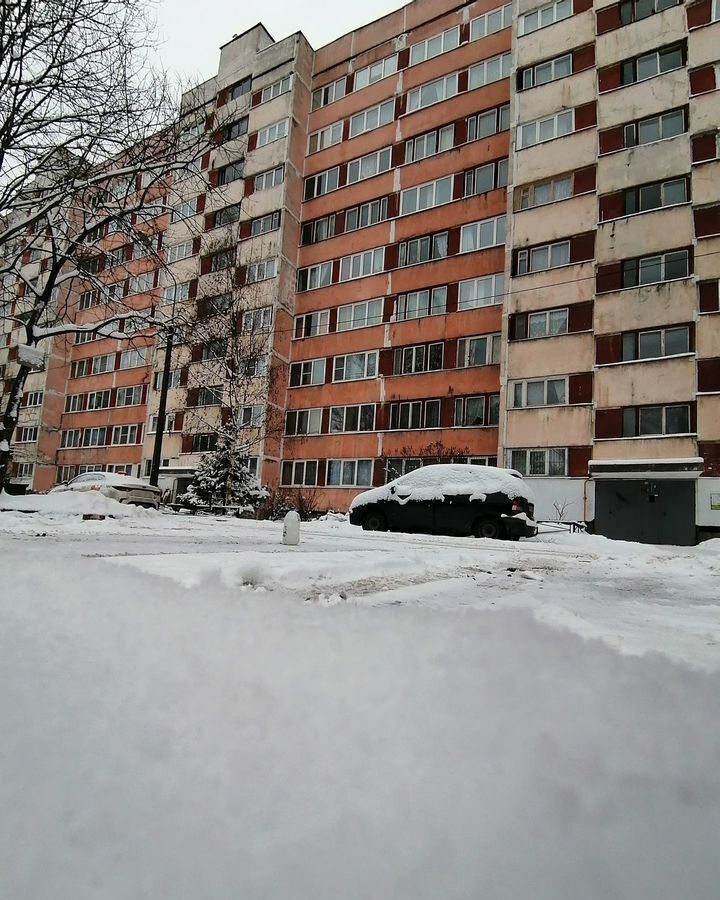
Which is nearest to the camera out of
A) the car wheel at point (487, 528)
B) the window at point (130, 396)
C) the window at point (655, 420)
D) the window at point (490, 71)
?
the car wheel at point (487, 528)

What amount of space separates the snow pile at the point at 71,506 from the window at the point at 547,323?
1747 cm

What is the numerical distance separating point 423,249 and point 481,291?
4.27 metres

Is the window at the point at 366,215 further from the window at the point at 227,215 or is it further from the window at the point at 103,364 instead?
the window at the point at 103,364

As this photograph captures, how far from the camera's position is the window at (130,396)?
3994 centimetres

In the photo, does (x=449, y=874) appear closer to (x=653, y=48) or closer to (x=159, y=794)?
(x=159, y=794)

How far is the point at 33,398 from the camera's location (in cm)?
4497

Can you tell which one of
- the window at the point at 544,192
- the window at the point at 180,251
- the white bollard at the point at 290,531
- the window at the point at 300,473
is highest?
the window at the point at 180,251

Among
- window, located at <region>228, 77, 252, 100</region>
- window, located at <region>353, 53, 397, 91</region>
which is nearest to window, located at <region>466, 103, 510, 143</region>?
window, located at <region>353, 53, 397, 91</region>

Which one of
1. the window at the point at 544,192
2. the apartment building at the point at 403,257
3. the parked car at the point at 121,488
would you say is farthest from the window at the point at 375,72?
the parked car at the point at 121,488

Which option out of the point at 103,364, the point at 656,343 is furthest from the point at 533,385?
the point at 103,364

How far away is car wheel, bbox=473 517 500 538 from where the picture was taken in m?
13.3

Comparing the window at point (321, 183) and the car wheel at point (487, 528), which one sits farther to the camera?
the window at point (321, 183)

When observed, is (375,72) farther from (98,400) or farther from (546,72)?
A: (98,400)

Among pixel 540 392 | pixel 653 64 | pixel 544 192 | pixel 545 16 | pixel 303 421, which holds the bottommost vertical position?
pixel 303 421
